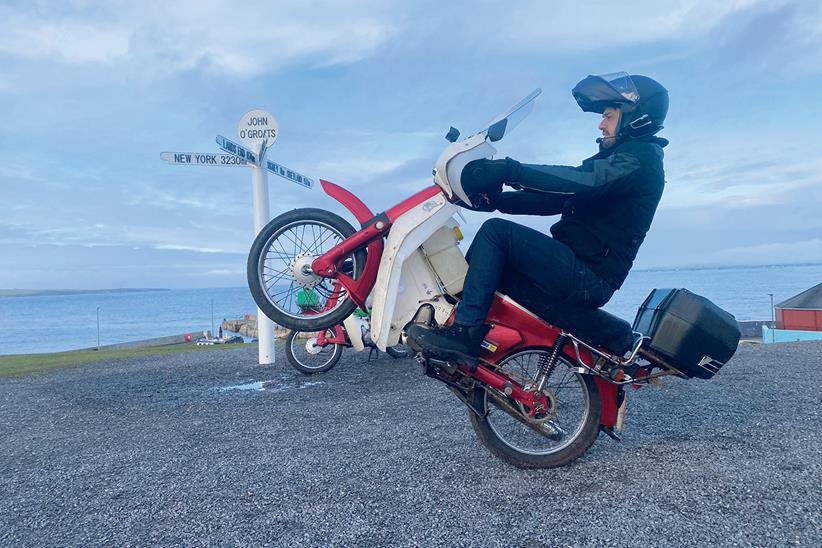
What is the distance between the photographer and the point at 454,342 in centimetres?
320

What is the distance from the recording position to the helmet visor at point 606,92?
10.7 ft

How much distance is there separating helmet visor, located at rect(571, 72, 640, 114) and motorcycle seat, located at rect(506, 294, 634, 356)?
1.17 meters

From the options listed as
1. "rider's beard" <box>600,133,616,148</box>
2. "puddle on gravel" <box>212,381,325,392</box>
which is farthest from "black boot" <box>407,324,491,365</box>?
"puddle on gravel" <box>212,381,325,392</box>

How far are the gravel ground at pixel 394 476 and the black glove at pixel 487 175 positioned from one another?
162cm

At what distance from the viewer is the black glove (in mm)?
3096

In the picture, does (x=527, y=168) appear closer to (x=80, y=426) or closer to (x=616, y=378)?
(x=616, y=378)

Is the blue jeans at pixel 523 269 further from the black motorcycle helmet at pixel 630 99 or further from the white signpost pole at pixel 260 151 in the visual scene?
the white signpost pole at pixel 260 151

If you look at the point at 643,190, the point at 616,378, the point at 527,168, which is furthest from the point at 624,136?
the point at 616,378

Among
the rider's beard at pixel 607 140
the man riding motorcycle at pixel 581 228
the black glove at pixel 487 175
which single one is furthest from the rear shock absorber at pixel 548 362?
the rider's beard at pixel 607 140

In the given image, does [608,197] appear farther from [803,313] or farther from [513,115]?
[803,313]

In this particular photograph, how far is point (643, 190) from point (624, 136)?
349mm

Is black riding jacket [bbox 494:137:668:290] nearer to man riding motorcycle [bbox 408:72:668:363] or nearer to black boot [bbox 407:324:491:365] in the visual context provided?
man riding motorcycle [bbox 408:72:668:363]

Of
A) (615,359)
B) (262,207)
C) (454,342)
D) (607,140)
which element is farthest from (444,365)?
(262,207)

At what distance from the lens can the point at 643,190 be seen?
3174 millimetres
